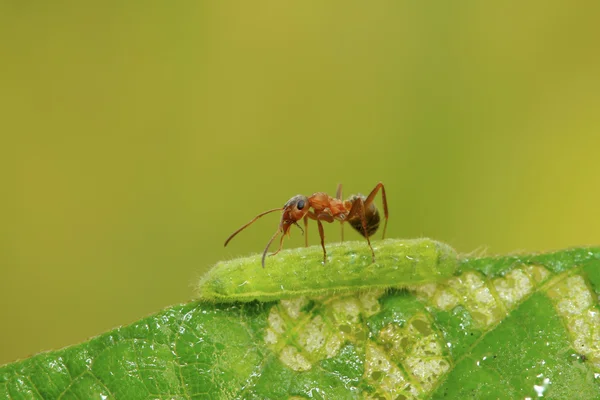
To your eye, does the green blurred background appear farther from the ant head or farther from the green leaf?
the green leaf

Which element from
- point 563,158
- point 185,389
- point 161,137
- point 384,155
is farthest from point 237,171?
point 185,389

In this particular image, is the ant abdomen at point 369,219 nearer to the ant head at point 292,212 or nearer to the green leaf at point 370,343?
the ant head at point 292,212

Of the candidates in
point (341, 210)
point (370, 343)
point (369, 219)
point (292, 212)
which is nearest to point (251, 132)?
point (341, 210)

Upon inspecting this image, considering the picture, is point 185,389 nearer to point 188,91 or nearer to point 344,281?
point 344,281

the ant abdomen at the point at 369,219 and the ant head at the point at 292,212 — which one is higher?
the ant head at the point at 292,212

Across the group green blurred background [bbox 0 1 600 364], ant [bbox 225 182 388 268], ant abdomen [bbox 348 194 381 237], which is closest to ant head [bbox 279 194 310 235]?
ant [bbox 225 182 388 268]

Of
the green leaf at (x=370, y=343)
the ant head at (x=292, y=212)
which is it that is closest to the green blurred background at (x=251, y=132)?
the ant head at (x=292, y=212)
